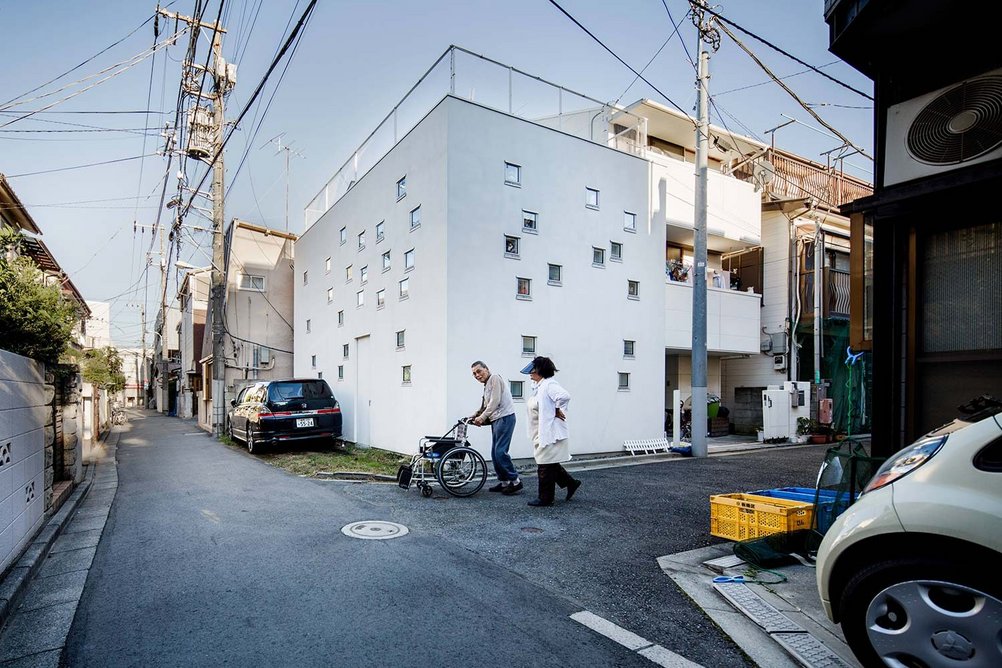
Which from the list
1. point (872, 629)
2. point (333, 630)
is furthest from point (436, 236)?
point (872, 629)

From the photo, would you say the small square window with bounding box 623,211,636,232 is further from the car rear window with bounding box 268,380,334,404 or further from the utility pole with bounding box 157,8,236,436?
the utility pole with bounding box 157,8,236,436

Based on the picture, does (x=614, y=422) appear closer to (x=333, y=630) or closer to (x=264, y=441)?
(x=264, y=441)

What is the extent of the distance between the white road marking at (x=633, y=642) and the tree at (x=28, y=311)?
7096 millimetres

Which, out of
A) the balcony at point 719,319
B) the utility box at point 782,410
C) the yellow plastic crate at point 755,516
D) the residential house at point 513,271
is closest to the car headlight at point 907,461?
the yellow plastic crate at point 755,516

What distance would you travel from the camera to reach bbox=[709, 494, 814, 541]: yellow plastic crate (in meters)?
4.92

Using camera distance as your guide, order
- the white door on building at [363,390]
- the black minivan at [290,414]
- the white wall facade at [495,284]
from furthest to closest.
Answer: the white door on building at [363,390]
the black minivan at [290,414]
the white wall facade at [495,284]

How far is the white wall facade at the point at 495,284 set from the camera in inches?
429

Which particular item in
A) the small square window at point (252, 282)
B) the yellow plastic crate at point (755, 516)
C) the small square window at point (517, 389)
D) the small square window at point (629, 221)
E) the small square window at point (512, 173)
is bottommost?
the yellow plastic crate at point (755, 516)

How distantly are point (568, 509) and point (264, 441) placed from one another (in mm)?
7849

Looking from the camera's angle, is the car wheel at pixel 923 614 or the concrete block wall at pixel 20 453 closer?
the car wheel at pixel 923 614

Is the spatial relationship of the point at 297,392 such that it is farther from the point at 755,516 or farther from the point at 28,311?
the point at 755,516

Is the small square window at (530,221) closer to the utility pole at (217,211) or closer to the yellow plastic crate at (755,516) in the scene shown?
the yellow plastic crate at (755,516)

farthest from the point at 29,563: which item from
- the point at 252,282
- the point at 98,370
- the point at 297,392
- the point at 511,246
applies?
the point at 98,370

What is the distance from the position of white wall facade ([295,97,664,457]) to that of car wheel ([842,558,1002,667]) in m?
8.25
